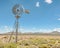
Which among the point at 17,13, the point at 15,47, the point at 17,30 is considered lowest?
the point at 15,47

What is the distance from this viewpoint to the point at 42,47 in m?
23.6

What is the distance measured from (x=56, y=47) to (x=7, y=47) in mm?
7705

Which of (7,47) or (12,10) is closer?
(7,47)

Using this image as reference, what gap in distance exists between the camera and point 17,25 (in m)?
24.1

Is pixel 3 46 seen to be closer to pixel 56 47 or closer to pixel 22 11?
pixel 22 11

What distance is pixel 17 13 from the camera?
78.3 ft

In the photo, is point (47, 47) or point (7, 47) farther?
point (47, 47)

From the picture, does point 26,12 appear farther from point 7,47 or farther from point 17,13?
point 7,47

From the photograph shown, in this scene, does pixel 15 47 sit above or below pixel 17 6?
below

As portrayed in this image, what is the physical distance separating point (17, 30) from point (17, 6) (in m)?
2.72

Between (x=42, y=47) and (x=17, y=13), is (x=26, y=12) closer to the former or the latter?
(x=17, y=13)

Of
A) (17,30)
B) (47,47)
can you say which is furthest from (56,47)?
(17,30)

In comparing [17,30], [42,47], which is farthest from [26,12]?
[42,47]

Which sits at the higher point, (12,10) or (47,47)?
(12,10)
